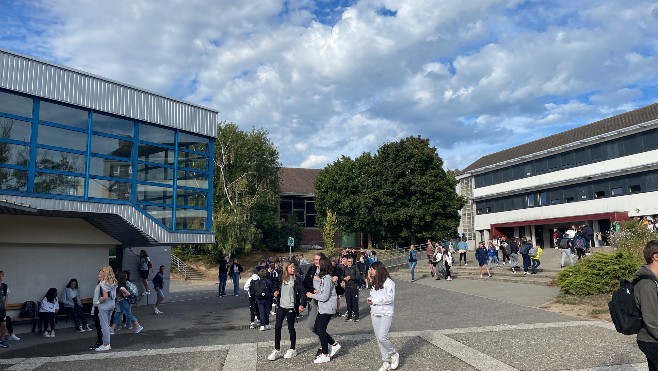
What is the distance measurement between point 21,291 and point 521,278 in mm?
17146

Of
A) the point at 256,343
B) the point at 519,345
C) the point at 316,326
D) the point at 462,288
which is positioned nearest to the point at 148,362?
the point at 256,343

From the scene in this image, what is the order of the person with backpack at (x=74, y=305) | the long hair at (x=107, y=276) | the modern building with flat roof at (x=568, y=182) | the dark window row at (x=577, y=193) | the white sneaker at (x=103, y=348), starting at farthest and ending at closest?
1. the modern building with flat roof at (x=568, y=182)
2. the dark window row at (x=577, y=193)
3. the person with backpack at (x=74, y=305)
4. the long hair at (x=107, y=276)
5. the white sneaker at (x=103, y=348)

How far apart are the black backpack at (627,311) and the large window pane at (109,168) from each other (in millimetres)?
13159

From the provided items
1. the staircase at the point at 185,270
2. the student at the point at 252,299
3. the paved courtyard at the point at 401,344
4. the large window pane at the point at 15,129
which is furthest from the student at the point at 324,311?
the staircase at the point at 185,270

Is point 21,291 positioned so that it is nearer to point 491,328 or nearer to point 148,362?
point 148,362

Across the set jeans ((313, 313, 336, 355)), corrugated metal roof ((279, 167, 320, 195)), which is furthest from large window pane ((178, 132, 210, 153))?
corrugated metal roof ((279, 167, 320, 195))

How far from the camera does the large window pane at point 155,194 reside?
49.9ft

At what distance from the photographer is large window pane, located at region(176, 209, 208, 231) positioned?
1619 centimetres

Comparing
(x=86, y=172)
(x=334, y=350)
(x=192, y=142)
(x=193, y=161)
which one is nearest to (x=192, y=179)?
(x=193, y=161)

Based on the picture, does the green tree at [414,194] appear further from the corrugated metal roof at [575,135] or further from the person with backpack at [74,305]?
the person with backpack at [74,305]

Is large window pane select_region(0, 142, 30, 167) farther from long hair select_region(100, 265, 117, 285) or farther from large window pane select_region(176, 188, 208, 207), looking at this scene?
large window pane select_region(176, 188, 208, 207)

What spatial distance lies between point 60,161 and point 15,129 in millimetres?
1292

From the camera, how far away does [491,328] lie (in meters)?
10.8

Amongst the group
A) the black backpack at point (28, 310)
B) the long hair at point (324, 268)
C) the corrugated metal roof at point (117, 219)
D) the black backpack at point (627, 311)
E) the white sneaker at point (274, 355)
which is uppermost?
the corrugated metal roof at point (117, 219)
